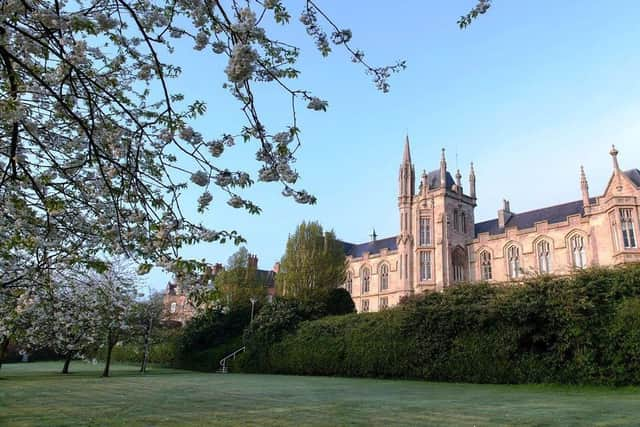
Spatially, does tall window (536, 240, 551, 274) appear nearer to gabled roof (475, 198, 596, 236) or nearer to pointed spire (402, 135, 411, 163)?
gabled roof (475, 198, 596, 236)

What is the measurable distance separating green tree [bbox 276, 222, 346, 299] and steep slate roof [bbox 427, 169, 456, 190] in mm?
13468

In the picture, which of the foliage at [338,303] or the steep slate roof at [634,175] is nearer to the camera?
the foliage at [338,303]

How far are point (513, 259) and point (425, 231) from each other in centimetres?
822

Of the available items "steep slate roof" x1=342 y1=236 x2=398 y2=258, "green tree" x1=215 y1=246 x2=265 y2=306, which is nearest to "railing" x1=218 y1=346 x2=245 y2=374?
"green tree" x1=215 y1=246 x2=265 y2=306

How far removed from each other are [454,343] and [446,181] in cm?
2904

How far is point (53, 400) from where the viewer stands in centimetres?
1060

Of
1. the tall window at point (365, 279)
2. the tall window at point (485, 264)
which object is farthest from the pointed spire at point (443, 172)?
the tall window at point (365, 279)

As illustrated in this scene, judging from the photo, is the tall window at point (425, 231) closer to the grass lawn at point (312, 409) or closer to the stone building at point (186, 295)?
the stone building at point (186, 295)

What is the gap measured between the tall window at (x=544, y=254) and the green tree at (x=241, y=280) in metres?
25.1

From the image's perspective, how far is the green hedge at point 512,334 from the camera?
13.4 metres

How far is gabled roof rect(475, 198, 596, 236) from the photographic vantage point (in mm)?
39853

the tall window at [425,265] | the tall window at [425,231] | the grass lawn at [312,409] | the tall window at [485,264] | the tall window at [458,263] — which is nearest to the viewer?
the grass lawn at [312,409]

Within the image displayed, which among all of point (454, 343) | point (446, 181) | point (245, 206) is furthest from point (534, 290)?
point (446, 181)

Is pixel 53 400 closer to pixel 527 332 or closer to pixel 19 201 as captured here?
pixel 19 201
